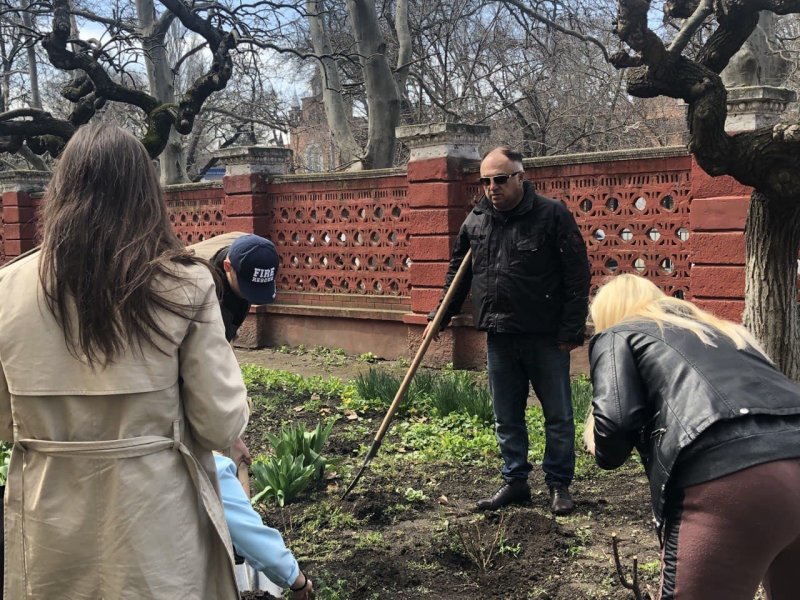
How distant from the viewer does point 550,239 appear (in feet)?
14.8

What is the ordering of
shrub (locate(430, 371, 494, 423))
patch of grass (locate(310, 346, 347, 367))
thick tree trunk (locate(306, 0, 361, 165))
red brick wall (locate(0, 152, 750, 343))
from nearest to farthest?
shrub (locate(430, 371, 494, 423)), red brick wall (locate(0, 152, 750, 343)), patch of grass (locate(310, 346, 347, 367)), thick tree trunk (locate(306, 0, 361, 165))

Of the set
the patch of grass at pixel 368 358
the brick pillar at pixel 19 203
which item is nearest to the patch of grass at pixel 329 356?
the patch of grass at pixel 368 358

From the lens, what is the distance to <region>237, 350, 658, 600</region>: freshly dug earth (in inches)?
147

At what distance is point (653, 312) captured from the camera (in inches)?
105

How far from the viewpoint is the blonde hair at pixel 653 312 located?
2574mm

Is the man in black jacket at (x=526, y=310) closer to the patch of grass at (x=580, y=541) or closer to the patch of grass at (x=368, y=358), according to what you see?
the patch of grass at (x=580, y=541)

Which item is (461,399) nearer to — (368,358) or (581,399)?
(581,399)

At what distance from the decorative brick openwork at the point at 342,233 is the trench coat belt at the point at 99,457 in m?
7.63

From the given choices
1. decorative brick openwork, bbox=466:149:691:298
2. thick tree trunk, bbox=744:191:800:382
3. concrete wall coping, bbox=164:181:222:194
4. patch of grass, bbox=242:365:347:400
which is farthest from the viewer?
concrete wall coping, bbox=164:181:222:194

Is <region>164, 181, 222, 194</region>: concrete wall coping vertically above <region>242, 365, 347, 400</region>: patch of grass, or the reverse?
<region>164, 181, 222, 194</region>: concrete wall coping

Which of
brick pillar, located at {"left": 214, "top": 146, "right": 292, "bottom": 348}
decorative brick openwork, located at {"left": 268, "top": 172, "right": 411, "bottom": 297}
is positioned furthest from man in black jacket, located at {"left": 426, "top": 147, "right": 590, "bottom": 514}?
brick pillar, located at {"left": 214, "top": 146, "right": 292, "bottom": 348}

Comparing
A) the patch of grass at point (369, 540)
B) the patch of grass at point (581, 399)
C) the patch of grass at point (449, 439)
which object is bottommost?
the patch of grass at point (369, 540)

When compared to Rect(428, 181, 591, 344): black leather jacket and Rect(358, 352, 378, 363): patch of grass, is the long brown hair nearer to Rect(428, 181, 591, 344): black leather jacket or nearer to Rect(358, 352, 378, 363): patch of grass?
Rect(428, 181, 591, 344): black leather jacket

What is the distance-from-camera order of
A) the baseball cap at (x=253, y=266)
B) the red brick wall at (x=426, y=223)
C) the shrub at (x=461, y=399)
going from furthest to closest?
the red brick wall at (x=426, y=223)
the shrub at (x=461, y=399)
the baseball cap at (x=253, y=266)
